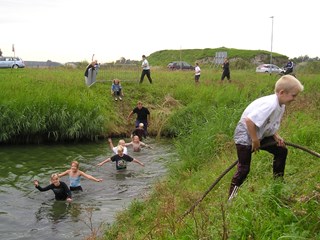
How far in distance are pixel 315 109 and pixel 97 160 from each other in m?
7.90

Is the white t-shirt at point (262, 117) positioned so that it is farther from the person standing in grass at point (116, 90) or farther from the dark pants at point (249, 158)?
the person standing in grass at point (116, 90)

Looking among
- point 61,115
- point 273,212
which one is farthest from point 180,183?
point 61,115

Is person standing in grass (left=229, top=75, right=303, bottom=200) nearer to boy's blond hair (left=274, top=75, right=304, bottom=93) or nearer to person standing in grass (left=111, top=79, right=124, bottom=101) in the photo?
boy's blond hair (left=274, top=75, right=304, bottom=93)

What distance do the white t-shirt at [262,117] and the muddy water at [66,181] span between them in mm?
2705

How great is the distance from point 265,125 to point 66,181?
8315 mm

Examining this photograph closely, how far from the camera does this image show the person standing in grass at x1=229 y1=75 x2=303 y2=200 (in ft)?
17.7

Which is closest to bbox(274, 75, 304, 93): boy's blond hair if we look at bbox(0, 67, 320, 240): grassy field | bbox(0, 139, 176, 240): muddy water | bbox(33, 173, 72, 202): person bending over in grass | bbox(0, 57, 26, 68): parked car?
bbox(0, 67, 320, 240): grassy field

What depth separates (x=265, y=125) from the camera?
5695mm

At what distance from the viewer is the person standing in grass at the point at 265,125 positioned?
Result: 5.40 metres

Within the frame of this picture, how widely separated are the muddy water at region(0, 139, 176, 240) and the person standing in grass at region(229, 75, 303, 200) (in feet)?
8.42

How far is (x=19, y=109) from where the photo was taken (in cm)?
1777

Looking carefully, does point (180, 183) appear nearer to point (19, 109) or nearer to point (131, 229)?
point (131, 229)

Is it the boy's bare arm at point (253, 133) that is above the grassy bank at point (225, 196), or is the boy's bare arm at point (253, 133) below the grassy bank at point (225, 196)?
above

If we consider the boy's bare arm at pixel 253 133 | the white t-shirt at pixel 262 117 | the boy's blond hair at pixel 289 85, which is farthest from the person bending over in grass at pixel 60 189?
the boy's blond hair at pixel 289 85
